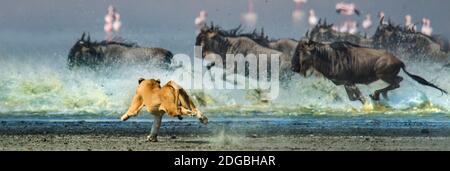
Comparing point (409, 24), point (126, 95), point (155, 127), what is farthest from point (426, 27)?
point (155, 127)

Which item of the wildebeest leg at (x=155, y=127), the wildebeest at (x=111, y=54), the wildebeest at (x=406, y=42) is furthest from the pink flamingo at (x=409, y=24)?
the wildebeest leg at (x=155, y=127)

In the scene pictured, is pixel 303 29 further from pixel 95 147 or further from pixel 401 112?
pixel 95 147

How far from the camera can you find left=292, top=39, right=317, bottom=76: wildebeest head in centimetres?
3056

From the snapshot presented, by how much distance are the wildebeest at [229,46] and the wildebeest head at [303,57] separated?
0.59 feet

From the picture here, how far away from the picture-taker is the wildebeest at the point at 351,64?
30.3m

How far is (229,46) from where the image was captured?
3114cm

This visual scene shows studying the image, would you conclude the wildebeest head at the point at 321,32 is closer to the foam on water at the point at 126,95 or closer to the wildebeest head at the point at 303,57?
the wildebeest head at the point at 303,57

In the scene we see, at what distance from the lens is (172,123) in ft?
90.2

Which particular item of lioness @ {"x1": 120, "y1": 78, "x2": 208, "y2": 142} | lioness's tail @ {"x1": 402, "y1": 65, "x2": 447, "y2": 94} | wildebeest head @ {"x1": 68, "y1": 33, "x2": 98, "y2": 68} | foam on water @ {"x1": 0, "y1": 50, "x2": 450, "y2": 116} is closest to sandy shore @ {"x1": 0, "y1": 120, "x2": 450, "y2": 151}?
lioness @ {"x1": 120, "y1": 78, "x2": 208, "y2": 142}

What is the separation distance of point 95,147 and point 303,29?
35.1ft
